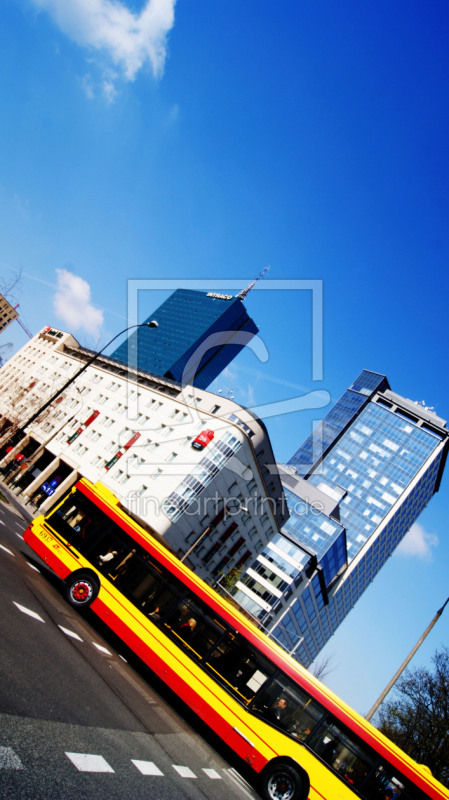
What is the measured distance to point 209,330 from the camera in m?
128

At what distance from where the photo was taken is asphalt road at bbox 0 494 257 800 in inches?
183

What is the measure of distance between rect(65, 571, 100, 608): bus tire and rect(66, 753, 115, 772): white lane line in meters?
6.55

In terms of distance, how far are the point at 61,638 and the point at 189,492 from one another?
3191cm

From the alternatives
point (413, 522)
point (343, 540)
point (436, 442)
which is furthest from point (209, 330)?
point (413, 522)

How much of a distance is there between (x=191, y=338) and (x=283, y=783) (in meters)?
121

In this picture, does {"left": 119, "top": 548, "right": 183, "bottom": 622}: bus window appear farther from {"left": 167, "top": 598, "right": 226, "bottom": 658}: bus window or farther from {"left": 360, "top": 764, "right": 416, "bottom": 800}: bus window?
{"left": 360, "top": 764, "right": 416, "bottom": 800}: bus window

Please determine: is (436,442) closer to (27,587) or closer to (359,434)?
(359,434)

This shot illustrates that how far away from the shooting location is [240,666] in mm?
10164

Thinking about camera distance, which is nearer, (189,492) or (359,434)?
(189,492)

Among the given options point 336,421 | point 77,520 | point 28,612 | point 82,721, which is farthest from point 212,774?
point 336,421

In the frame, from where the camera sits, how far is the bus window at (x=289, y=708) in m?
9.44

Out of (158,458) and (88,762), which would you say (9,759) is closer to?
(88,762)

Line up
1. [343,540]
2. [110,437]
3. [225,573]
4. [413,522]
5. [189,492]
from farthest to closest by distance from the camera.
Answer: [413,522] → [343,540] → [225,573] → [110,437] → [189,492]

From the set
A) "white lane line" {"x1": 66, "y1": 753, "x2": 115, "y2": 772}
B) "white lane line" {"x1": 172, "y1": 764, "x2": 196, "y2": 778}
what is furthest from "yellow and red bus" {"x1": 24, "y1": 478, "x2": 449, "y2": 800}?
"white lane line" {"x1": 66, "y1": 753, "x2": 115, "y2": 772}
